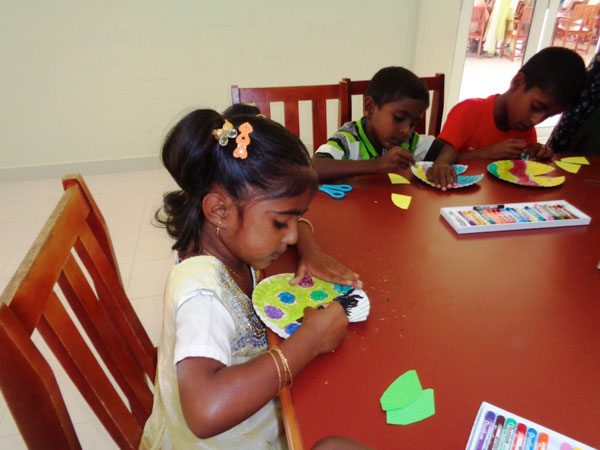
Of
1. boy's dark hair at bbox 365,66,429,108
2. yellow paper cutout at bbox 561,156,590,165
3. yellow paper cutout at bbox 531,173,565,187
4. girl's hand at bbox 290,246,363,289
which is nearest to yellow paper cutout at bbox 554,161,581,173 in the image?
yellow paper cutout at bbox 561,156,590,165

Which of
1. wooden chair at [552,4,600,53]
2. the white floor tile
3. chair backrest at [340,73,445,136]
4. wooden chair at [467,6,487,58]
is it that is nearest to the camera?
chair backrest at [340,73,445,136]

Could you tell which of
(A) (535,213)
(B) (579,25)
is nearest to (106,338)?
(A) (535,213)

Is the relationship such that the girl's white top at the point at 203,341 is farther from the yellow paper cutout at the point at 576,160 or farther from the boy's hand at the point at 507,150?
the yellow paper cutout at the point at 576,160

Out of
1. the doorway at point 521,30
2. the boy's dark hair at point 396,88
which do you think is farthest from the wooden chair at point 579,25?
the boy's dark hair at point 396,88

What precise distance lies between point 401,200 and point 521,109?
83cm

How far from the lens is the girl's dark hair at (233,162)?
27.2 inches

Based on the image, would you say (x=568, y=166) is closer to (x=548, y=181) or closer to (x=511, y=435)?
(x=548, y=181)

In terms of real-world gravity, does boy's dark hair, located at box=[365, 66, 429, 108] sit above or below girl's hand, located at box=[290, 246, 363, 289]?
above

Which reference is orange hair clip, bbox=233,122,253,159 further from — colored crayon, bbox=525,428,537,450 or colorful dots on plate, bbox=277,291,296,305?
colored crayon, bbox=525,428,537,450

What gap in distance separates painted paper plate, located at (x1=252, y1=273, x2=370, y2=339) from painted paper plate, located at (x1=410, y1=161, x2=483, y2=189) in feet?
1.98

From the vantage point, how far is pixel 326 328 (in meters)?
0.61

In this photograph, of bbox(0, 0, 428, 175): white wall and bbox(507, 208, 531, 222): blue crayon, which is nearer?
bbox(507, 208, 531, 222): blue crayon

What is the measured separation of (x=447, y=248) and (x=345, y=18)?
283 cm

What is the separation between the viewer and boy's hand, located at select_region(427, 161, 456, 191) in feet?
3.80
